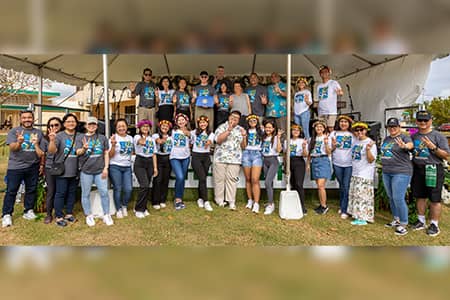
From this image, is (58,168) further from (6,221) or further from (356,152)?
(356,152)

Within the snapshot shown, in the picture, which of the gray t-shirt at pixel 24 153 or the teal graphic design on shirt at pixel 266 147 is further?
the teal graphic design on shirt at pixel 266 147

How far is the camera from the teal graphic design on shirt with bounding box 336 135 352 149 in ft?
14.3

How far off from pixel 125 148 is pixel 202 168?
1.28 meters

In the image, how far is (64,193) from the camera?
405 centimetres

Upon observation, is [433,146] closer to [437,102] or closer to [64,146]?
[64,146]

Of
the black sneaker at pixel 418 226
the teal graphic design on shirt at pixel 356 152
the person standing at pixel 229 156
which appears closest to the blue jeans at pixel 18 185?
the person standing at pixel 229 156

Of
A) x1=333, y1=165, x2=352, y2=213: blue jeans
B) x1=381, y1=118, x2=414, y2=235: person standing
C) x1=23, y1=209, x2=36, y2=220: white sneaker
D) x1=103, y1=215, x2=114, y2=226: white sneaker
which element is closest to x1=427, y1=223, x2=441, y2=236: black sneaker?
x1=381, y1=118, x2=414, y2=235: person standing

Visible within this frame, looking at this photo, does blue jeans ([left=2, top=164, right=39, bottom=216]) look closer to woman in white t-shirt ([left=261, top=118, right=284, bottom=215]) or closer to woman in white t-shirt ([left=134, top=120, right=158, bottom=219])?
woman in white t-shirt ([left=134, top=120, right=158, bottom=219])

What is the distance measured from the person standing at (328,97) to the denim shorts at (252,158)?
1576 millimetres

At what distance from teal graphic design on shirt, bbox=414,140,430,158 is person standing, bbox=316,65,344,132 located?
1.66 metres

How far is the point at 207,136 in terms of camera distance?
481cm

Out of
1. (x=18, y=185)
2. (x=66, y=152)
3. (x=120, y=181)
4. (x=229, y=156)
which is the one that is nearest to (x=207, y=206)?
(x=229, y=156)

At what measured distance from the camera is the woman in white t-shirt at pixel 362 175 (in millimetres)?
4082

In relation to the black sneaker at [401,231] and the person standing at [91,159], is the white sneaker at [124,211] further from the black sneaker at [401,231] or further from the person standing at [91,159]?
the black sneaker at [401,231]
